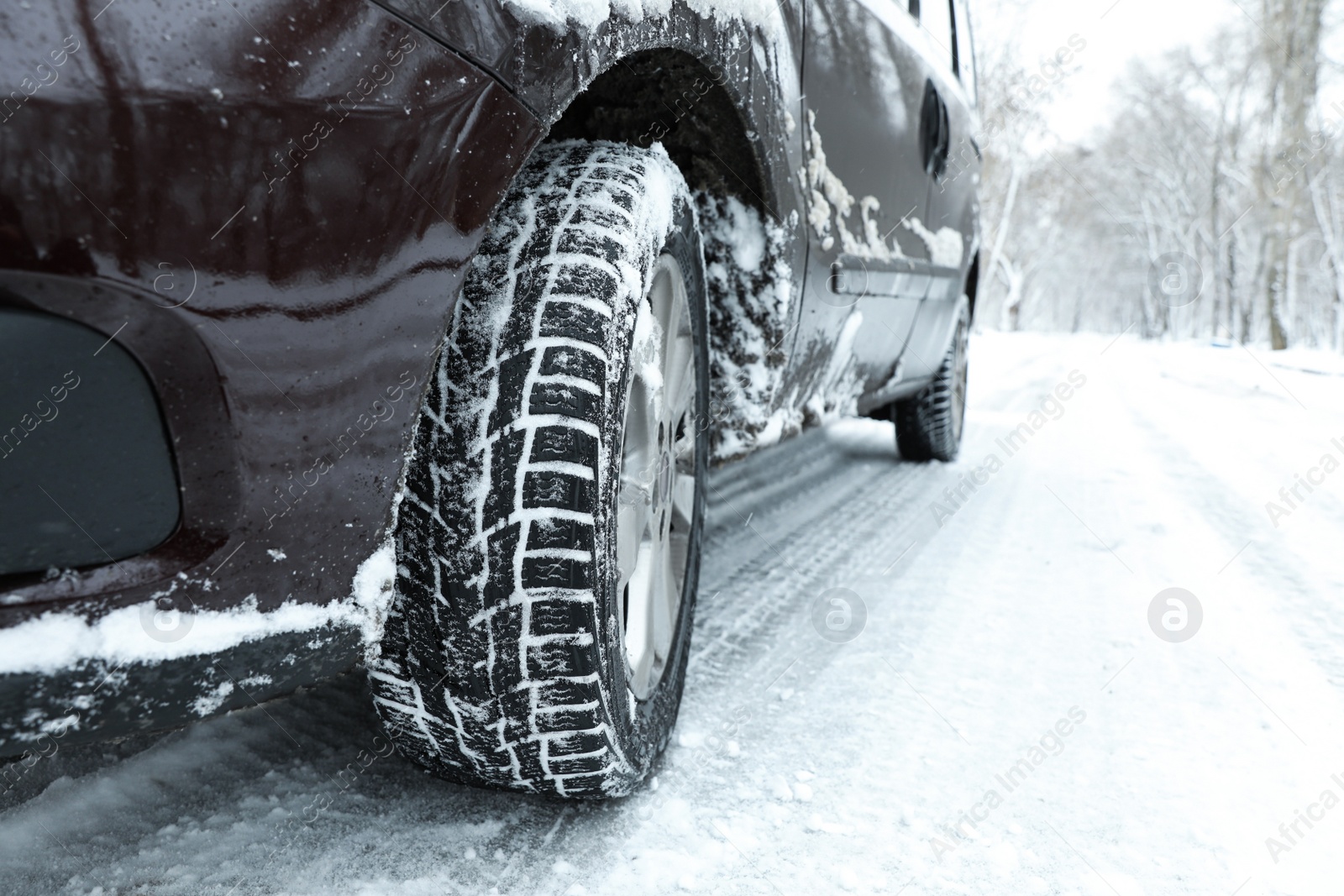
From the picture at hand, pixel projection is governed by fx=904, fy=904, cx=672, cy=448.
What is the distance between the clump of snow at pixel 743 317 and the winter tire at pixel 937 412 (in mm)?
2269

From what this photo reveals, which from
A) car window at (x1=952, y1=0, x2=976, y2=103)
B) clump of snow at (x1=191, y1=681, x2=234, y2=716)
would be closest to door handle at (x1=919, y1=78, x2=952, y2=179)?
car window at (x1=952, y1=0, x2=976, y2=103)

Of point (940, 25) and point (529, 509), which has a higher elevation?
point (940, 25)

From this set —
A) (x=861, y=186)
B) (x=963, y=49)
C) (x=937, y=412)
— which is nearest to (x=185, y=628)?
(x=861, y=186)

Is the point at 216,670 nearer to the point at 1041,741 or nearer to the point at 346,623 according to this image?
the point at 346,623

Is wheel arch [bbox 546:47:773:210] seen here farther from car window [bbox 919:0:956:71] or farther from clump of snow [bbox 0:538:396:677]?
car window [bbox 919:0:956:71]

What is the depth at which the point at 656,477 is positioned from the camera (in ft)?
4.63

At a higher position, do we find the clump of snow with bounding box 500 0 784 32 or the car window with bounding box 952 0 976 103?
the car window with bounding box 952 0 976 103

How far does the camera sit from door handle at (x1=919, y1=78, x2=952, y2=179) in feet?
8.06

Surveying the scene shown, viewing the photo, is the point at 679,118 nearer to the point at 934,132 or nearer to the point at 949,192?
the point at 934,132

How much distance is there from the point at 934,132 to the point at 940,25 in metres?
0.49

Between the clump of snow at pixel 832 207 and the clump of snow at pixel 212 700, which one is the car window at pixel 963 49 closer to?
the clump of snow at pixel 832 207

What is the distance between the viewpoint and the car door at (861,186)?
1743mm

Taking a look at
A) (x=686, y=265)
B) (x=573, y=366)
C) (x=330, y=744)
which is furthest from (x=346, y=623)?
(x=686, y=265)

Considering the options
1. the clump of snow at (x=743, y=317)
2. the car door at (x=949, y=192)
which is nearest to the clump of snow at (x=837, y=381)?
the clump of snow at (x=743, y=317)
